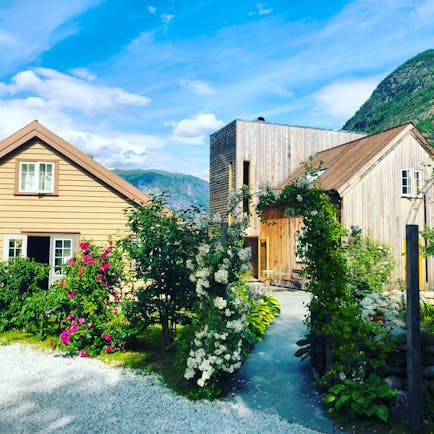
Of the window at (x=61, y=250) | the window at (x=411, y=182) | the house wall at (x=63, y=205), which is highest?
the window at (x=411, y=182)

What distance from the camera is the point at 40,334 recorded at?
358 inches

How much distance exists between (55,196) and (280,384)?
32.8ft

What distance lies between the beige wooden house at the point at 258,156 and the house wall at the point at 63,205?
920cm

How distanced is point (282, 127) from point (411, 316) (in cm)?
1928

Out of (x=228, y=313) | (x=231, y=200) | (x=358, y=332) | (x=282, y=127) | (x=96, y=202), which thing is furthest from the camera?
(x=282, y=127)

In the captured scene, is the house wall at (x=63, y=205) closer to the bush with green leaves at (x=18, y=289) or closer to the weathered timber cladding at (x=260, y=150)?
the bush with green leaves at (x=18, y=289)

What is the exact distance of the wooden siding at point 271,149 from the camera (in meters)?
22.3

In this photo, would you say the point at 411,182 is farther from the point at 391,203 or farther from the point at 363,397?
the point at 363,397

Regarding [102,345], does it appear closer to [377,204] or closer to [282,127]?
[377,204]

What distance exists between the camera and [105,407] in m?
5.79

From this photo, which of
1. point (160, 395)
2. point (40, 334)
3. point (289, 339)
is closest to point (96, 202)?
point (40, 334)

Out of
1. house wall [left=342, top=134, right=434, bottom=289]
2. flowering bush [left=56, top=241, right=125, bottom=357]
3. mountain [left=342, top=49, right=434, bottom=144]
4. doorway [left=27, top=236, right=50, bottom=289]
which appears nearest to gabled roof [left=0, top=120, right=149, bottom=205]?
flowering bush [left=56, top=241, right=125, bottom=357]

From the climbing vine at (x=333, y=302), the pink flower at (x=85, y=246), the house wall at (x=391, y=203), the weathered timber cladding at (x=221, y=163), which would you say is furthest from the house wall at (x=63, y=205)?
the weathered timber cladding at (x=221, y=163)

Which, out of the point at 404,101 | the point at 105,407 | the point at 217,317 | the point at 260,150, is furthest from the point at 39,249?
the point at 404,101
